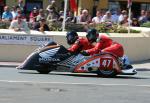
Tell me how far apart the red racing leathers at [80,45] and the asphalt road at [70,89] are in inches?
33.7

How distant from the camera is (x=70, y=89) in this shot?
14.4 m

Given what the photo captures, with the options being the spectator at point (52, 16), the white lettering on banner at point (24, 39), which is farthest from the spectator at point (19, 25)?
the spectator at point (52, 16)

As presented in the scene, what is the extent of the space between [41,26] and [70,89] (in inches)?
378

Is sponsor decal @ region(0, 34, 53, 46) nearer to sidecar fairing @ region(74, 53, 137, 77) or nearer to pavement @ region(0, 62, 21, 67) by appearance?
pavement @ region(0, 62, 21, 67)

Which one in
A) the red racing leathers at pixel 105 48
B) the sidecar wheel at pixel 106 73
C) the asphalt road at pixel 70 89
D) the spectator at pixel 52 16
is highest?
the spectator at pixel 52 16

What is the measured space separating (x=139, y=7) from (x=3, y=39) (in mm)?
16013

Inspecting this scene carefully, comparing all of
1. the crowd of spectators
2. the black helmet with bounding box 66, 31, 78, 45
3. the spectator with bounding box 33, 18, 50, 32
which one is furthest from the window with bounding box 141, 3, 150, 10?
the black helmet with bounding box 66, 31, 78, 45

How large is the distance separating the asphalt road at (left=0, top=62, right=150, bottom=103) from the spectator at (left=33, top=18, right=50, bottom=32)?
5.12 m

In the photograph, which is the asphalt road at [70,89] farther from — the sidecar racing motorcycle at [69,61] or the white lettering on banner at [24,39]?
the white lettering on banner at [24,39]

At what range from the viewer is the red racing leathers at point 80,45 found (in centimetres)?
1845

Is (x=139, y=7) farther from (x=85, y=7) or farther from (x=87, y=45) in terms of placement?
(x=87, y=45)

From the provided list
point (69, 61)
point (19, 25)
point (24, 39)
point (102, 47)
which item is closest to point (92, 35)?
point (102, 47)

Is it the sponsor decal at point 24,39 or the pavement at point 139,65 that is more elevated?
the sponsor decal at point 24,39

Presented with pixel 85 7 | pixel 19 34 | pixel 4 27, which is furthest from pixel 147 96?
pixel 85 7
